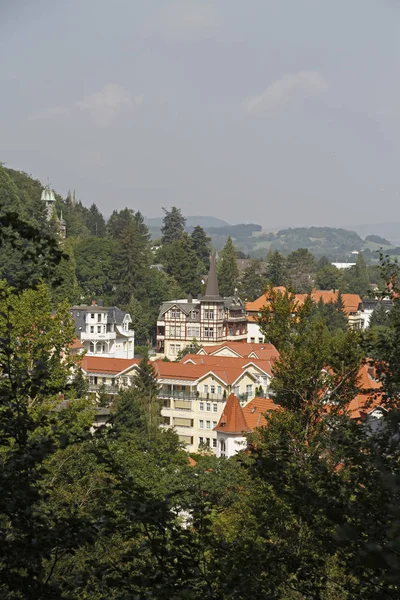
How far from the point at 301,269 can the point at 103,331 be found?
65.6m

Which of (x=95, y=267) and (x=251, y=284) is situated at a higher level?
(x=95, y=267)

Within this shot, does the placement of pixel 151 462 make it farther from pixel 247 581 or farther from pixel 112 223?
pixel 112 223

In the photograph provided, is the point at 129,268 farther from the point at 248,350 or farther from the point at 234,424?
the point at 234,424

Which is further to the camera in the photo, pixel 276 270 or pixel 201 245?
pixel 201 245

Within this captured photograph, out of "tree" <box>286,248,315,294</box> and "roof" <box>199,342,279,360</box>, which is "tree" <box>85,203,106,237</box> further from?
"roof" <box>199,342,279,360</box>

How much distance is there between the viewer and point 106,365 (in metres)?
57.4

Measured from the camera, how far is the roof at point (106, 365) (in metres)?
56.4

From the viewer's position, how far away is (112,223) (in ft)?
507

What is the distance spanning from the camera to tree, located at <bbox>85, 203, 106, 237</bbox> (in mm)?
152250

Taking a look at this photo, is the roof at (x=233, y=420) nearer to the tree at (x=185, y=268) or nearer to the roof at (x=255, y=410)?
the roof at (x=255, y=410)

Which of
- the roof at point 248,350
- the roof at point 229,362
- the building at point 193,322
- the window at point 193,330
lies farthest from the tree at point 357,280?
the roof at point 229,362

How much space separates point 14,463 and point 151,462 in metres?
25.1

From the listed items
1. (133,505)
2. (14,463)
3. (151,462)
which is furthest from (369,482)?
(151,462)

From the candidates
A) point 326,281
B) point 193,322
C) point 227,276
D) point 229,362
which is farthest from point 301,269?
point 229,362
